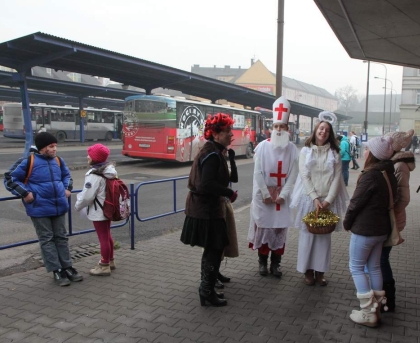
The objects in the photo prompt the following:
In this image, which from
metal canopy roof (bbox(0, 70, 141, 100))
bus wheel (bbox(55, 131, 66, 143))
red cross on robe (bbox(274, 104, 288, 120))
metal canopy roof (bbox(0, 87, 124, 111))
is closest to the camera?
red cross on robe (bbox(274, 104, 288, 120))

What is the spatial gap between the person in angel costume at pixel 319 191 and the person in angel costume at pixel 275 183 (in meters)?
0.17

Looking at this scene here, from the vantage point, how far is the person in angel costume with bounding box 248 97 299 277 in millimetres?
4750

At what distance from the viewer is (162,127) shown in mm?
18359

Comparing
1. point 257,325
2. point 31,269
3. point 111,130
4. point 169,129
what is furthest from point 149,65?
point 111,130

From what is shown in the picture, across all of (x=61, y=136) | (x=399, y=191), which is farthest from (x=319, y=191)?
(x=61, y=136)

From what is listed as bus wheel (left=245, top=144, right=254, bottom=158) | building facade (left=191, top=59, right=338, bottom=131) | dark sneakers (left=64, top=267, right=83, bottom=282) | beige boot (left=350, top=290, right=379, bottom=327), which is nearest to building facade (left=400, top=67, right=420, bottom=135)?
building facade (left=191, top=59, right=338, bottom=131)

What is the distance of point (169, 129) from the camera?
60.1 ft

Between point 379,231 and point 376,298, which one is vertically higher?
point 379,231

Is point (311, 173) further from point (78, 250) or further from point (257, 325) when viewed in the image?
point (78, 250)

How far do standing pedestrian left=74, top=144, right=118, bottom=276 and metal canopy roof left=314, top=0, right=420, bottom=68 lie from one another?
449 centimetres

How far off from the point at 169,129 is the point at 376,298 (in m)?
15.3

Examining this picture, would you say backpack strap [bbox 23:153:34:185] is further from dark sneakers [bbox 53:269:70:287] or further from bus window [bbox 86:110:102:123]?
bus window [bbox 86:110:102:123]

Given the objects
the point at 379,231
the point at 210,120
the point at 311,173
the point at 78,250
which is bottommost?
the point at 78,250

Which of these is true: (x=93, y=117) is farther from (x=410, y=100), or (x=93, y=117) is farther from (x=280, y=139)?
(x=410, y=100)
